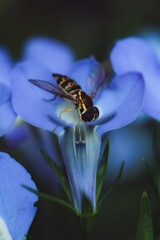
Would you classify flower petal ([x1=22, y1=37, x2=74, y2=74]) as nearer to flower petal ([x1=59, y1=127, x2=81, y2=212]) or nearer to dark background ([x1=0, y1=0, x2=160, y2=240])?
dark background ([x1=0, y1=0, x2=160, y2=240])

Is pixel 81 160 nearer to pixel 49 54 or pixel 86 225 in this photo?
pixel 86 225

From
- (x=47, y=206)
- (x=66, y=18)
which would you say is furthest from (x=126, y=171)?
(x=66, y=18)

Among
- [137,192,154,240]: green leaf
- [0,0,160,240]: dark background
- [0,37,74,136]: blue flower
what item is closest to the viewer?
[137,192,154,240]: green leaf

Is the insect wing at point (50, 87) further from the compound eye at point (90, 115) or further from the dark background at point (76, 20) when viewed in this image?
the dark background at point (76, 20)

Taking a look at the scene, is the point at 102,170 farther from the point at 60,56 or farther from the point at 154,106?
the point at 60,56

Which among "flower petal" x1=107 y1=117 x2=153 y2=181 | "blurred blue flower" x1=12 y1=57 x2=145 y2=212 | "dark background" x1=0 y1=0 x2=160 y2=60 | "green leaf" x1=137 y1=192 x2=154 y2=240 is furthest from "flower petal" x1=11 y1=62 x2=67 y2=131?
"dark background" x1=0 y1=0 x2=160 y2=60

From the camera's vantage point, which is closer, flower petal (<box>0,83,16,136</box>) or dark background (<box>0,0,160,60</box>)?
flower petal (<box>0,83,16,136</box>)
